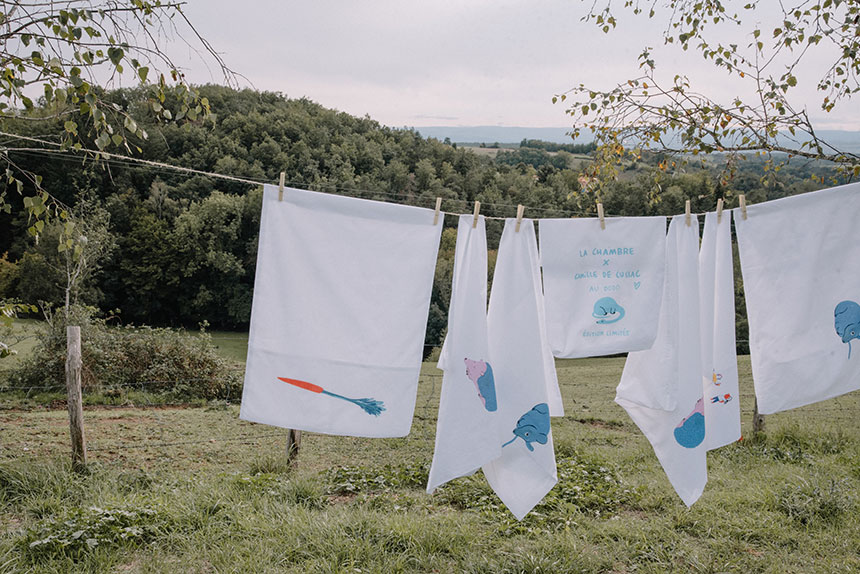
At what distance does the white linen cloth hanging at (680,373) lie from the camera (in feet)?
10.1

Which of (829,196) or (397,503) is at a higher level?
(829,196)

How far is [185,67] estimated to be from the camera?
2762mm

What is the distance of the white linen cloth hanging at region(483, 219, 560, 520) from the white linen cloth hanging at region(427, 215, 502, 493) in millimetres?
74

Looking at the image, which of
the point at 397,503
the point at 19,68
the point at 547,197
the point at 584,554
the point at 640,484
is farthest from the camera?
the point at 547,197

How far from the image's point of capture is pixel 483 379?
292cm

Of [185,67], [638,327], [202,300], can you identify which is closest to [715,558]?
[638,327]

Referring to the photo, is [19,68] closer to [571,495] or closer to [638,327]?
[638,327]

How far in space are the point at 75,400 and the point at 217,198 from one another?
967 inches

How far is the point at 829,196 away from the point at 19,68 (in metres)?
3.77

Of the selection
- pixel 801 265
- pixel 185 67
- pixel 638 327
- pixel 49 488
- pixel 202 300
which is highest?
pixel 185 67

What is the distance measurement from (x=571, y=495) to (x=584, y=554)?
1.07 m

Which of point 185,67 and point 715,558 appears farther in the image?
point 715,558

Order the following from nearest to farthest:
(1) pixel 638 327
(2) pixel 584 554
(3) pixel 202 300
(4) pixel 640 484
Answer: (1) pixel 638 327, (2) pixel 584 554, (4) pixel 640 484, (3) pixel 202 300

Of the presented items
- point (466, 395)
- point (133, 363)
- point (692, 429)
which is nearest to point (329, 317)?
point (466, 395)
